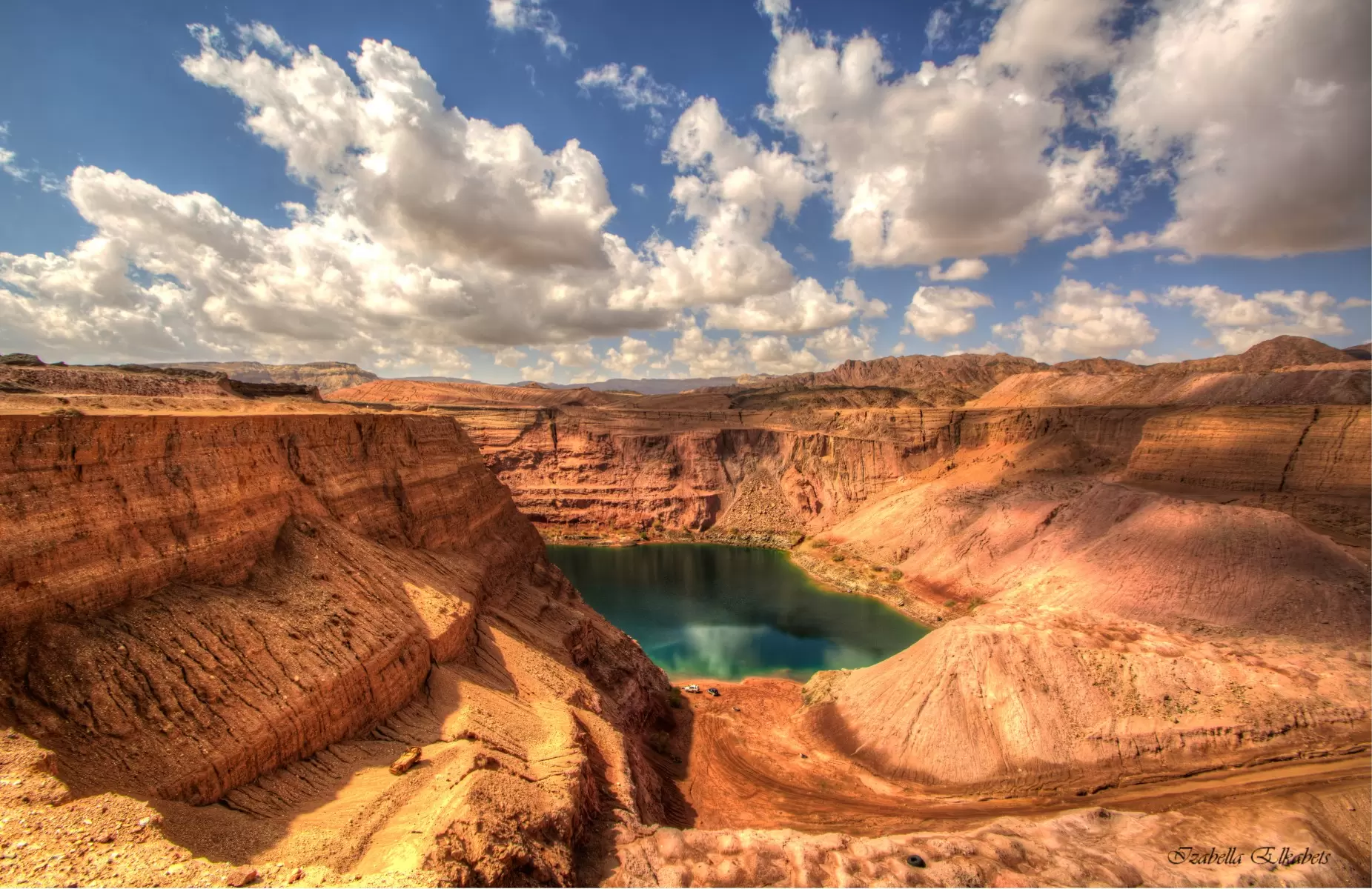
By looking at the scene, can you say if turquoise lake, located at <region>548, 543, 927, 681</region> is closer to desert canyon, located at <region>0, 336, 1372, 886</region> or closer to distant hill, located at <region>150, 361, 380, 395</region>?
desert canyon, located at <region>0, 336, 1372, 886</region>

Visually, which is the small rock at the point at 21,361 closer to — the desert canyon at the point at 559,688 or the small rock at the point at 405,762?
the desert canyon at the point at 559,688

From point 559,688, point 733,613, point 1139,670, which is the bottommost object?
point 733,613

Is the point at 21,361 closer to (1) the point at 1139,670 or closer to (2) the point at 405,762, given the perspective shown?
(2) the point at 405,762

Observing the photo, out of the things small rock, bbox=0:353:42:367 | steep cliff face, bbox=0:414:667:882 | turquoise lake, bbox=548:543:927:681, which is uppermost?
small rock, bbox=0:353:42:367

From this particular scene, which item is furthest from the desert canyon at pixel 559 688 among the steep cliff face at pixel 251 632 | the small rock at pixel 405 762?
the small rock at pixel 405 762

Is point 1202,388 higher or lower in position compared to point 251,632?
higher

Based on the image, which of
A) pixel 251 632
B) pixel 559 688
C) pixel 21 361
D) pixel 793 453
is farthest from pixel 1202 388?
pixel 21 361

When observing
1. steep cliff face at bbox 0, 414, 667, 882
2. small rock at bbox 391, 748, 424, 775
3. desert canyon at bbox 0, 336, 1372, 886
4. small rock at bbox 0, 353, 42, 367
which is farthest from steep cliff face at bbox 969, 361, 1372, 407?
small rock at bbox 0, 353, 42, 367
